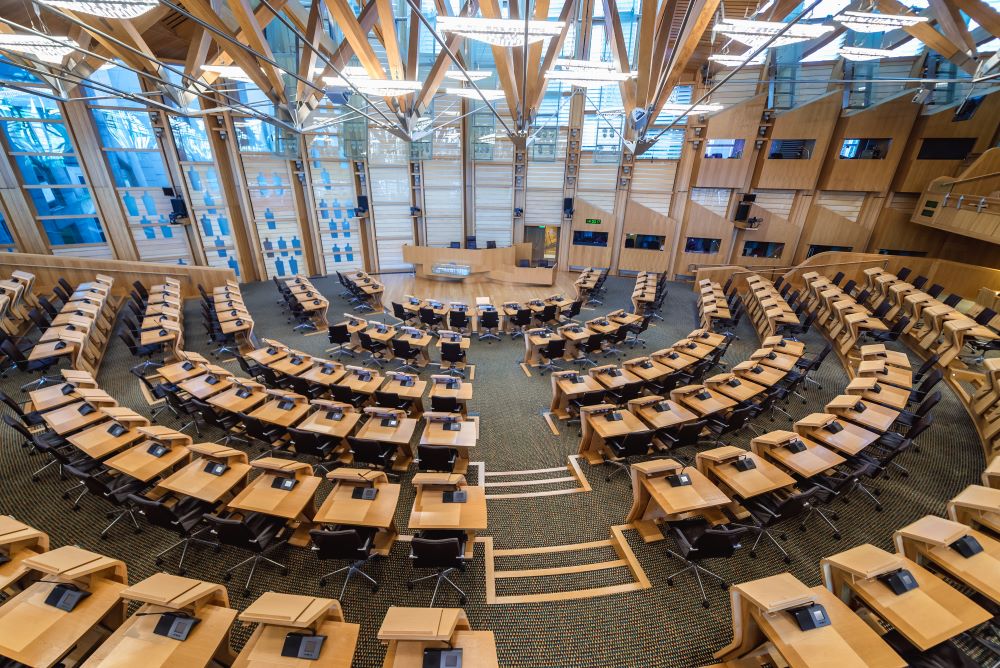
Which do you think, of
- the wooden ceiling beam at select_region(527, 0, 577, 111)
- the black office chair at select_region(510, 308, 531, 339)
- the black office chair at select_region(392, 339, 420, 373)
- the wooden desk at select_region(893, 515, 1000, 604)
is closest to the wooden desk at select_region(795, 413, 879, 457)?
the wooden desk at select_region(893, 515, 1000, 604)

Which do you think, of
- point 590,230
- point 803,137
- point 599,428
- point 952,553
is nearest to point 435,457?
point 599,428

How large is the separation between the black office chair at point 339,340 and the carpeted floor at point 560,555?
11.7ft

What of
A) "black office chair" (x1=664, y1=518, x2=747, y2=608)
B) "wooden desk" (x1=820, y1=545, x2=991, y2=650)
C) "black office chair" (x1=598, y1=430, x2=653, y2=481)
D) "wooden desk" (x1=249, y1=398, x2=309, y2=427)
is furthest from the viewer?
"wooden desk" (x1=249, y1=398, x2=309, y2=427)

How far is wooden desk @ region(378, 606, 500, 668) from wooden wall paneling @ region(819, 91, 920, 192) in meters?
19.3

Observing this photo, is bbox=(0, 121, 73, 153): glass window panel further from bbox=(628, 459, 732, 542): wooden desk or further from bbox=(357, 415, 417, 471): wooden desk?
bbox=(628, 459, 732, 542): wooden desk

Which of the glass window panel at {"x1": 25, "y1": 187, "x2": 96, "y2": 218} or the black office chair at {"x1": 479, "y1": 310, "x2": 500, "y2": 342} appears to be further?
the glass window panel at {"x1": 25, "y1": 187, "x2": 96, "y2": 218}

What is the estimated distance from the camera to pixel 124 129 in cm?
1308

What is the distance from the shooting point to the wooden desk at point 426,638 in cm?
285


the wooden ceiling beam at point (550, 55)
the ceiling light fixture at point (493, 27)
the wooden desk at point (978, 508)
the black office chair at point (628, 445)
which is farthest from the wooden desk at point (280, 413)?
the wooden desk at point (978, 508)

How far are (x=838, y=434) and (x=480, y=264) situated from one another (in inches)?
544

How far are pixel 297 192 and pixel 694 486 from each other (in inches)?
702

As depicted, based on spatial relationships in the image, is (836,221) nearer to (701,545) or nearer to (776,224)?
(776,224)

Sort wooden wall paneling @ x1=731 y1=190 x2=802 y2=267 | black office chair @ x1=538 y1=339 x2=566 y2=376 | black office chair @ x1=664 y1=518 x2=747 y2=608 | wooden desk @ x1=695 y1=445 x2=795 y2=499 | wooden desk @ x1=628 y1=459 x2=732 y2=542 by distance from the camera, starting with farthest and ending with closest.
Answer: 1. wooden wall paneling @ x1=731 y1=190 x2=802 y2=267
2. black office chair @ x1=538 y1=339 x2=566 y2=376
3. wooden desk @ x1=695 y1=445 x2=795 y2=499
4. wooden desk @ x1=628 y1=459 x2=732 y2=542
5. black office chair @ x1=664 y1=518 x2=747 y2=608

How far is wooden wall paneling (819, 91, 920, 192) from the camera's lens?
1342 centimetres
